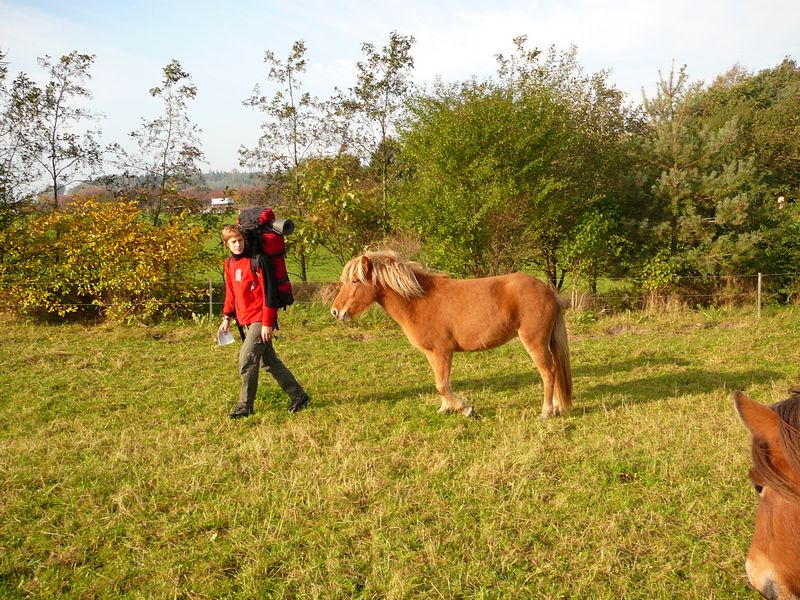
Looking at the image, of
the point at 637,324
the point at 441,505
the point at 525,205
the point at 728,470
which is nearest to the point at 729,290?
the point at 637,324

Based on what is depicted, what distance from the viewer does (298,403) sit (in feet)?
21.0

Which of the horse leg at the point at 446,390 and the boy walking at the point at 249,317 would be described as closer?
the boy walking at the point at 249,317

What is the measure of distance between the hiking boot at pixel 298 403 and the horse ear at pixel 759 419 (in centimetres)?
510

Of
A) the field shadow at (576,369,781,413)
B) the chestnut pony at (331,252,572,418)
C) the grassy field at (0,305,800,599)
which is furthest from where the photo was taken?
the field shadow at (576,369,781,413)

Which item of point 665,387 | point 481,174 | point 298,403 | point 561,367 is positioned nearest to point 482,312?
point 561,367

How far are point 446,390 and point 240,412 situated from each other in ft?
7.53

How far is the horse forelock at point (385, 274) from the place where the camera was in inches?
253

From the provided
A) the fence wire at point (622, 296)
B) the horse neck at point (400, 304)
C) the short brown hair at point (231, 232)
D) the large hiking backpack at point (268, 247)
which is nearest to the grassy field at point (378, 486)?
the horse neck at point (400, 304)

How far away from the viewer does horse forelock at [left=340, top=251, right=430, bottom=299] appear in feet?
21.1

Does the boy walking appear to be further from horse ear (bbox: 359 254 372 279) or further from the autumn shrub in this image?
the autumn shrub

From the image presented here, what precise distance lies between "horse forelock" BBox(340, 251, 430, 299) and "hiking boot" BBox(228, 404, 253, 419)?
1812 mm

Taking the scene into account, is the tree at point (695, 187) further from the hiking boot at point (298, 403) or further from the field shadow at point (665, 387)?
the hiking boot at point (298, 403)

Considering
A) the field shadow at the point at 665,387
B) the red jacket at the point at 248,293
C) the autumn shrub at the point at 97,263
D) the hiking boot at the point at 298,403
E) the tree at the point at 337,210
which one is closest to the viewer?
the red jacket at the point at 248,293

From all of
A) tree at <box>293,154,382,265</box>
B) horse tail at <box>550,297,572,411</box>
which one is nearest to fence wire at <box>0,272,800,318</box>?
tree at <box>293,154,382,265</box>
